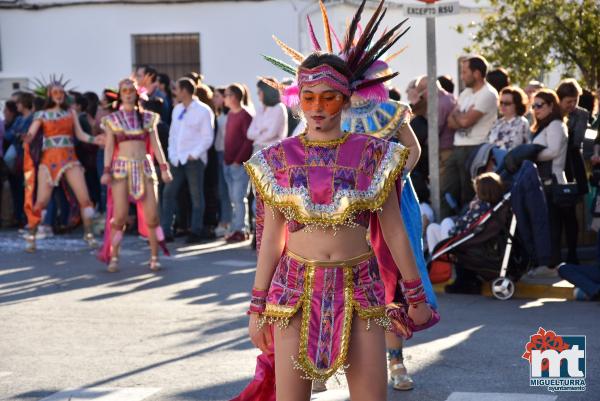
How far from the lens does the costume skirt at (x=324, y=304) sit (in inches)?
206

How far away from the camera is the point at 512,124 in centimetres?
1237

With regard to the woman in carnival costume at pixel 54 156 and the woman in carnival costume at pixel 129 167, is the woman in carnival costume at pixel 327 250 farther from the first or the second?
the woman in carnival costume at pixel 54 156

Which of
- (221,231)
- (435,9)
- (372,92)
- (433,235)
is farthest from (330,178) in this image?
(221,231)

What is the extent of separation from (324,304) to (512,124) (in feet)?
24.4

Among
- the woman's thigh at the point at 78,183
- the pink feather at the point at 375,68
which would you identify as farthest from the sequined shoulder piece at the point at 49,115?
the pink feather at the point at 375,68

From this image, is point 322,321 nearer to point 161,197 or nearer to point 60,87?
point 60,87

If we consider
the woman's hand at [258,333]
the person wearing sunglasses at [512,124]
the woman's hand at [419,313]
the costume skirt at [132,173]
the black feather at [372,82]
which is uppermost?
the black feather at [372,82]

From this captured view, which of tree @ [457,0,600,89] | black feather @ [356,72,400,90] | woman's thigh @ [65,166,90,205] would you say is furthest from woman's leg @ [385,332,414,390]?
tree @ [457,0,600,89]

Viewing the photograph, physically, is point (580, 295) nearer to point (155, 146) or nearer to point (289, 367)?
point (155, 146)

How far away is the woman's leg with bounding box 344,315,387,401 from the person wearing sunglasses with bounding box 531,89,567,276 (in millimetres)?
6908

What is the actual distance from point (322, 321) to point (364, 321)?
0.56 ft

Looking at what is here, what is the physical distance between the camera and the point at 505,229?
11.0 meters

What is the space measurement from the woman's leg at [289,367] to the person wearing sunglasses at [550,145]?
698 centimetres

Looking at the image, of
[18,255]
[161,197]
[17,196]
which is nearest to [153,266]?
[18,255]
